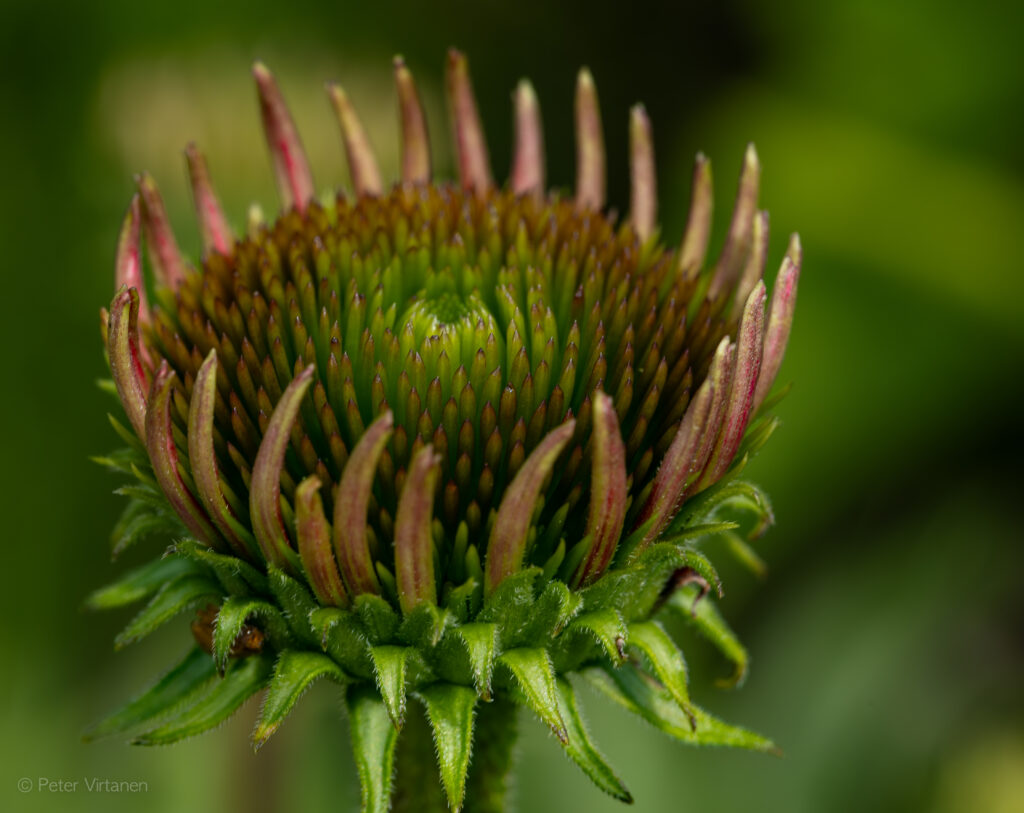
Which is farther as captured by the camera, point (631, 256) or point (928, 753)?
point (928, 753)

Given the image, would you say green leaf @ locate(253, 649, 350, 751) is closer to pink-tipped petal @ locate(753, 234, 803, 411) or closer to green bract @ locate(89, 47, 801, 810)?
green bract @ locate(89, 47, 801, 810)

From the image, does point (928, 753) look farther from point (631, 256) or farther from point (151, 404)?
point (151, 404)

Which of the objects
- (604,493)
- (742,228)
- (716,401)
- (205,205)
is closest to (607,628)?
(604,493)

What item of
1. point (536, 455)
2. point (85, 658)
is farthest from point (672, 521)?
point (85, 658)

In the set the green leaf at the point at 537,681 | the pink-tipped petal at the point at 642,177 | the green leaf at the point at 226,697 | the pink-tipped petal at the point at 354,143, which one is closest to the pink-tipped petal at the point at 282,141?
the pink-tipped petal at the point at 354,143

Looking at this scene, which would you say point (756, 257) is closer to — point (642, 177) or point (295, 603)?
point (642, 177)

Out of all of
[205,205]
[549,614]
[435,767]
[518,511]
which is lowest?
[435,767]

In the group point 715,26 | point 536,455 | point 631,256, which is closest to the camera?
point 536,455
